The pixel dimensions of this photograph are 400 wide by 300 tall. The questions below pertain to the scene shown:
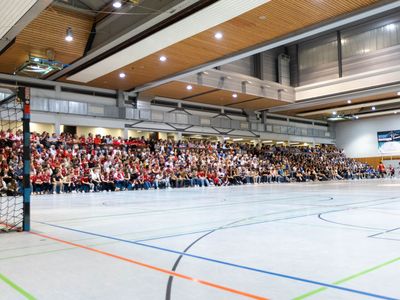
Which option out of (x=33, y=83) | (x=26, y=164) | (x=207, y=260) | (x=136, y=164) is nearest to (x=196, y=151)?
(x=136, y=164)

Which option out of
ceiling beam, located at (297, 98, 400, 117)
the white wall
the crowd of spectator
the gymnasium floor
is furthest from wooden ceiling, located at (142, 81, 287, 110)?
the gymnasium floor

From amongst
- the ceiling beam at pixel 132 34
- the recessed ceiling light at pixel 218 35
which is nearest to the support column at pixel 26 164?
the ceiling beam at pixel 132 34

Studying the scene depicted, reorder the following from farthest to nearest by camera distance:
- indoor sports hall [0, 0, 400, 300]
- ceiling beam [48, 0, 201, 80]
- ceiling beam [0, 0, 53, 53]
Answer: ceiling beam [48, 0, 201, 80]
ceiling beam [0, 0, 53, 53]
indoor sports hall [0, 0, 400, 300]

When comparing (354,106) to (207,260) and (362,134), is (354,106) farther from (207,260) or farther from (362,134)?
(207,260)

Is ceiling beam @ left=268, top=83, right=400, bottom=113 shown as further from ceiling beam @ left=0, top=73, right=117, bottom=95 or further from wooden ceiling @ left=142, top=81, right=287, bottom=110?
ceiling beam @ left=0, top=73, right=117, bottom=95

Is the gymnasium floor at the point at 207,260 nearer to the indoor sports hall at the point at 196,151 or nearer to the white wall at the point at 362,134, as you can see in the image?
the indoor sports hall at the point at 196,151

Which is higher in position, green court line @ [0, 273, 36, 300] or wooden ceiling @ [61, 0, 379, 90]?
wooden ceiling @ [61, 0, 379, 90]

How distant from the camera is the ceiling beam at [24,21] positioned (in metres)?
12.5

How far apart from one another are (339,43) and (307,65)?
3.35m

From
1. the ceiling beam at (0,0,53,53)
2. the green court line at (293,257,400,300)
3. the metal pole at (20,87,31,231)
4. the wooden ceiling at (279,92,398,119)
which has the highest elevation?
the wooden ceiling at (279,92,398,119)

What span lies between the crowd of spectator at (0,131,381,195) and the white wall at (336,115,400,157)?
9977mm

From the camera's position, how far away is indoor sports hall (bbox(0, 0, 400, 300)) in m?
3.28

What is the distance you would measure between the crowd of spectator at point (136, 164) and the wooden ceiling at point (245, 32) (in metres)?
5.01

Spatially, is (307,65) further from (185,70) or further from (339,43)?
(185,70)
